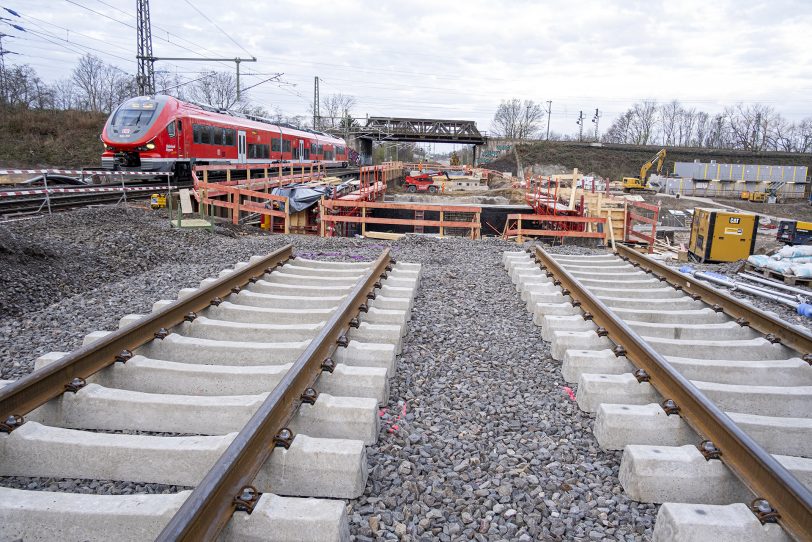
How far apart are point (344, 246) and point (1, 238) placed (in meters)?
5.63

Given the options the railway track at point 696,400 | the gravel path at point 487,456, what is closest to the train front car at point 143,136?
the railway track at point 696,400

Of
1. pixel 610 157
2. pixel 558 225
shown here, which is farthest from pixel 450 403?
pixel 610 157

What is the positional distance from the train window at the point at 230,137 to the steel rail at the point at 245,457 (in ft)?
67.1

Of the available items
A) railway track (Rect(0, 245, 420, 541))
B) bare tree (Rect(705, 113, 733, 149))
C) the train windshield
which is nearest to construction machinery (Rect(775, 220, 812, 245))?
railway track (Rect(0, 245, 420, 541))

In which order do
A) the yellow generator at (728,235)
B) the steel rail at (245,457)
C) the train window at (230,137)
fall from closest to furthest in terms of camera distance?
the steel rail at (245,457) → the yellow generator at (728,235) → the train window at (230,137)

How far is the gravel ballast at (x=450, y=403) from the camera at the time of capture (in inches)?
106

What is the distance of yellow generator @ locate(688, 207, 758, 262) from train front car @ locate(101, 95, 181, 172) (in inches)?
670

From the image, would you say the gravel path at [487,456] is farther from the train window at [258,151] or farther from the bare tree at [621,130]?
the bare tree at [621,130]

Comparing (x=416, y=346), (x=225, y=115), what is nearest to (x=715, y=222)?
(x=416, y=346)

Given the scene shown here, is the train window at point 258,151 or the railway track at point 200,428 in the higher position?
the train window at point 258,151

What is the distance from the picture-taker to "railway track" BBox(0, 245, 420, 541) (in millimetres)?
2229

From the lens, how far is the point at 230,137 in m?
22.7

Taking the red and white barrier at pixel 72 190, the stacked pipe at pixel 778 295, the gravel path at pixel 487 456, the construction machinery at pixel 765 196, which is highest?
the construction machinery at pixel 765 196

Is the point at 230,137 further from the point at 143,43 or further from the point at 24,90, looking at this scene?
the point at 24,90
